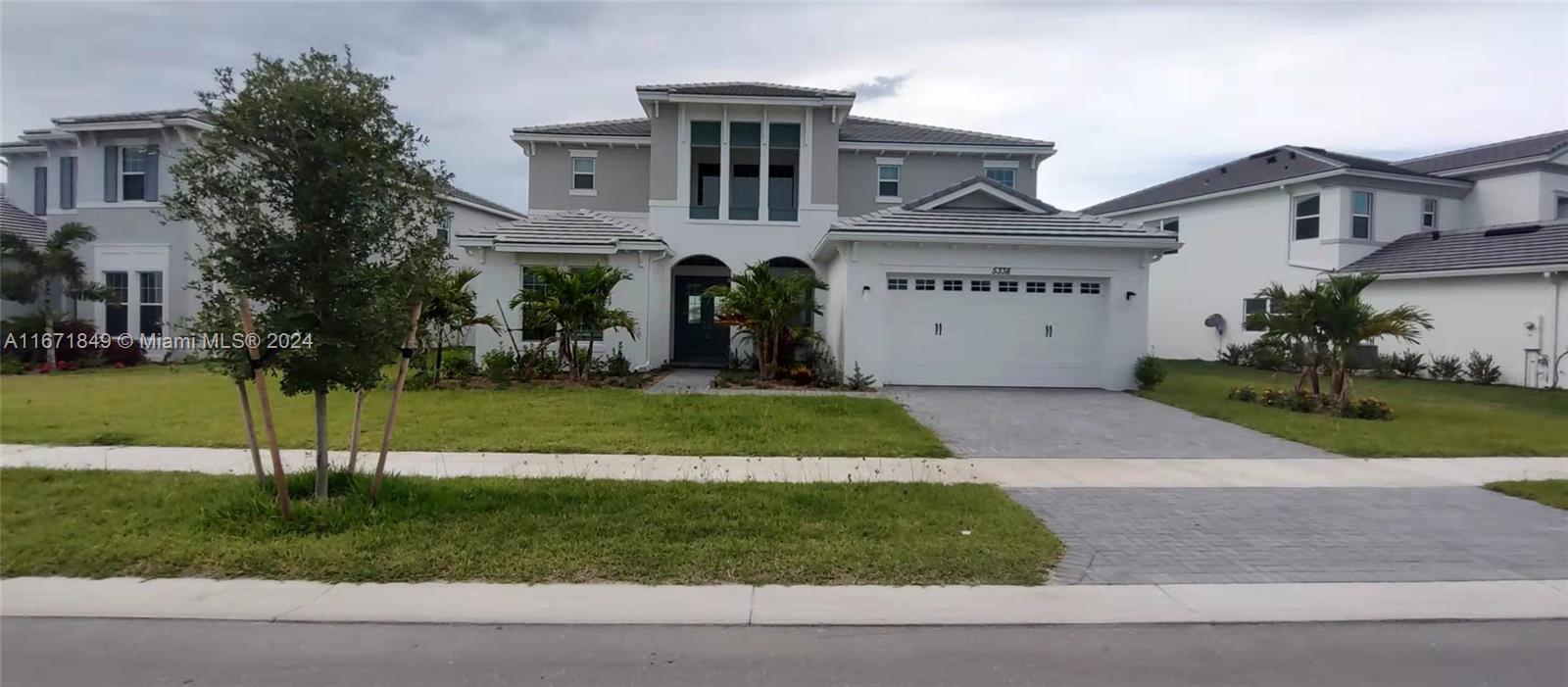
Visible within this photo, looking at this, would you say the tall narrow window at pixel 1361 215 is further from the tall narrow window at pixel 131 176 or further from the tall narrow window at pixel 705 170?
the tall narrow window at pixel 131 176

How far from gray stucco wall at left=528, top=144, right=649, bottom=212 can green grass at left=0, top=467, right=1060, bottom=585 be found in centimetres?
1623

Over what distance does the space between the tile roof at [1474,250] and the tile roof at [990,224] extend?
10.5 meters

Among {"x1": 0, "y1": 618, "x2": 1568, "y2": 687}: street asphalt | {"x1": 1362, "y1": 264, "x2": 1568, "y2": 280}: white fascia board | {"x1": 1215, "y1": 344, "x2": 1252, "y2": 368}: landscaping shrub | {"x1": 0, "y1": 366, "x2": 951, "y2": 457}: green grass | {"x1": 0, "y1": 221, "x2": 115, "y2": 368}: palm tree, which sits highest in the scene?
{"x1": 1362, "y1": 264, "x2": 1568, "y2": 280}: white fascia board

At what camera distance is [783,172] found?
23484 mm

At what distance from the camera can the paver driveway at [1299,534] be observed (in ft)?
19.7

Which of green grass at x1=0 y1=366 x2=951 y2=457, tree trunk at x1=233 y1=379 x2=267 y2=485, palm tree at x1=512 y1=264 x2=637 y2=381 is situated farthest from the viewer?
palm tree at x1=512 y1=264 x2=637 y2=381

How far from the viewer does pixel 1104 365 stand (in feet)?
55.5

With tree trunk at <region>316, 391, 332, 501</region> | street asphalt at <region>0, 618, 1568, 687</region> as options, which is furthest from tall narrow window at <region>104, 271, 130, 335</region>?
street asphalt at <region>0, 618, 1568, 687</region>

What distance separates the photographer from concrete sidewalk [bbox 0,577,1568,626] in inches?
199

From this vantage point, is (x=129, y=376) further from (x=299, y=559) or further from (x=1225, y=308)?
(x=1225, y=308)

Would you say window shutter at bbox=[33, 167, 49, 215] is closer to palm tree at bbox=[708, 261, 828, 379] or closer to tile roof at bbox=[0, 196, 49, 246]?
tile roof at bbox=[0, 196, 49, 246]

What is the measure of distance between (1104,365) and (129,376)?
68.0 ft

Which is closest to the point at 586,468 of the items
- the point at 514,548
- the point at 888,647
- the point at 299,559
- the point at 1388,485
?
the point at 514,548

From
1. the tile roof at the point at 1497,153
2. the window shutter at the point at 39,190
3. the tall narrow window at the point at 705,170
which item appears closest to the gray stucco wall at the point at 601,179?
the tall narrow window at the point at 705,170
